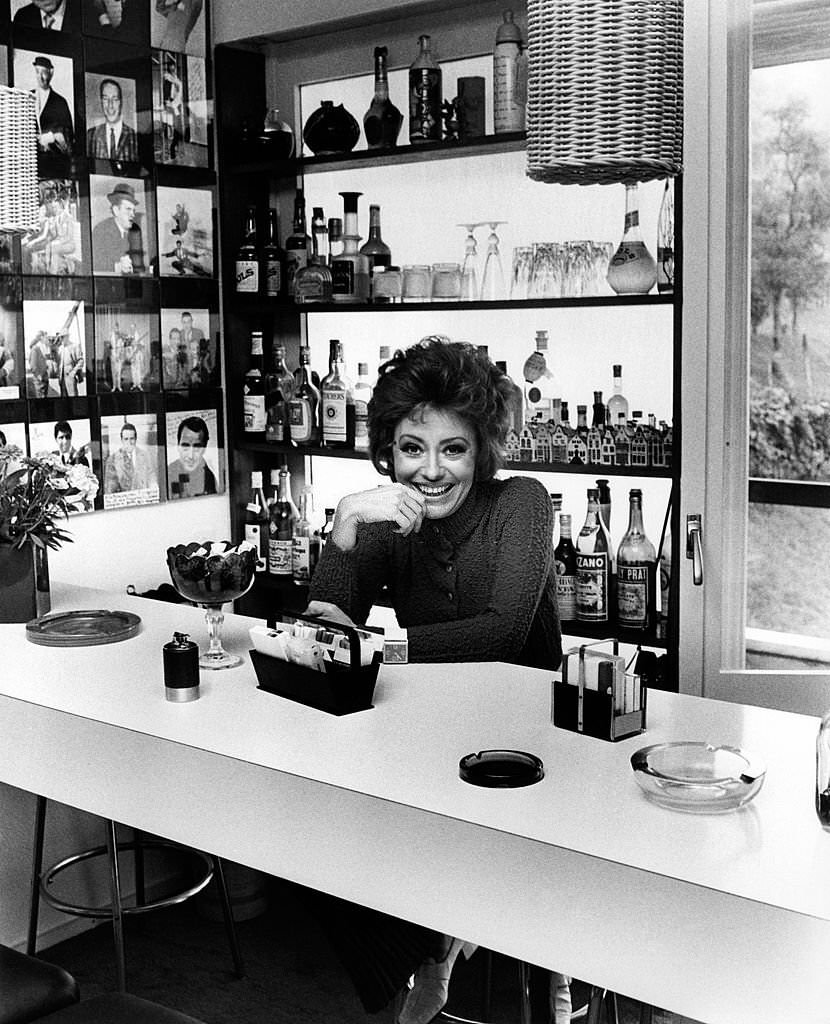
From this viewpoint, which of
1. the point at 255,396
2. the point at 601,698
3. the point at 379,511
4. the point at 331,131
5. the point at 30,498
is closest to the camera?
the point at 601,698

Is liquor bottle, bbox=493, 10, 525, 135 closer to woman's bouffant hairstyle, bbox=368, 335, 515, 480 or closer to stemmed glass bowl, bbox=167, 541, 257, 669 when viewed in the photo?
woman's bouffant hairstyle, bbox=368, 335, 515, 480

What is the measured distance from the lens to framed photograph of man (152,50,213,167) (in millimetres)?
3994

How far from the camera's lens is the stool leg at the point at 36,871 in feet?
10.1

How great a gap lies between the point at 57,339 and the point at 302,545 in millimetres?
1058

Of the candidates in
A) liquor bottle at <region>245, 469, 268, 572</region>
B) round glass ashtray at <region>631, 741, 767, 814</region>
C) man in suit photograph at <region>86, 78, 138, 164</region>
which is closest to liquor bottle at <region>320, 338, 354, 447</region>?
liquor bottle at <region>245, 469, 268, 572</region>

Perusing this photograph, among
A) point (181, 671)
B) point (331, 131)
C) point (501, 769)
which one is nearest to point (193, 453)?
point (331, 131)

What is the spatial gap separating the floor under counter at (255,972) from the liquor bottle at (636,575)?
39.8 inches

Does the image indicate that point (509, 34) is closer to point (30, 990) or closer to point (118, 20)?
point (118, 20)

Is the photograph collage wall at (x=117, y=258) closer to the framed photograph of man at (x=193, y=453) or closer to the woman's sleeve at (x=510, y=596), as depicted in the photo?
the framed photograph of man at (x=193, y=453)

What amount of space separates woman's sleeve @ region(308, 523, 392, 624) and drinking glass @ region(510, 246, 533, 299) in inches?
33.4

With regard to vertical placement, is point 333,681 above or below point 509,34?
below

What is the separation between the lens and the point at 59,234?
12.3 feet

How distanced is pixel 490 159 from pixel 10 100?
5.02 ft

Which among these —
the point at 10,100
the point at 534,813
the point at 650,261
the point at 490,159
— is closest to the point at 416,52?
the point at 490,159
